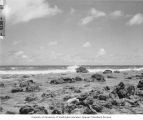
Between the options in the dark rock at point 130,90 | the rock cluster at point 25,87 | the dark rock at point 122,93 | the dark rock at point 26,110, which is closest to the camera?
the dark rock at point 26,110

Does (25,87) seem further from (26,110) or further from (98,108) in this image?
(98,108)

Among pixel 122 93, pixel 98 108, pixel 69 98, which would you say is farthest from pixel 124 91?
pixel 69 98

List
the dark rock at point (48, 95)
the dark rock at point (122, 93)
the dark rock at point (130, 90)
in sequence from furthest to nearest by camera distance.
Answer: the dark rock at point (48, 95)
the dark rock at point (130, 90)
the dark rock at point (122, 93)

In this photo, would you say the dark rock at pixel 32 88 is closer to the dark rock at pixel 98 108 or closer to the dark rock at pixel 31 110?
the dark rock at pixel 31 110

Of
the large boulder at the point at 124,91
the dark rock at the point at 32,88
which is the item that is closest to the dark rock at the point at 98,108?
the large boulder at the point at 124,91

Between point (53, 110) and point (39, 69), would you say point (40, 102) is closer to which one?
point (53, 110)

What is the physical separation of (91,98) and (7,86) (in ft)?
8.94

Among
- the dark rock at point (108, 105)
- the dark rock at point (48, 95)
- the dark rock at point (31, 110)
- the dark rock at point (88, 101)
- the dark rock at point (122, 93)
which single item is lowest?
the dark rock at point (31, 110)

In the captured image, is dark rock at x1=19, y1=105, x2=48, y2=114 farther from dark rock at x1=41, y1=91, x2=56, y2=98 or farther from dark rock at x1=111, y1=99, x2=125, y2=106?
dark rock at x1=111, y1=99, x2=125, y2=106

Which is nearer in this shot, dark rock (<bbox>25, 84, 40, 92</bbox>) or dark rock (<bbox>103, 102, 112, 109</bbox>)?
dark rock (<bbox>103, 102, 112, 109</bbox>)

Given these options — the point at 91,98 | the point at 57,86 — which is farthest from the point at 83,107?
the point at 57,86

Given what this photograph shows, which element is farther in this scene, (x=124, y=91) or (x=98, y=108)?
(x=124, y=91)

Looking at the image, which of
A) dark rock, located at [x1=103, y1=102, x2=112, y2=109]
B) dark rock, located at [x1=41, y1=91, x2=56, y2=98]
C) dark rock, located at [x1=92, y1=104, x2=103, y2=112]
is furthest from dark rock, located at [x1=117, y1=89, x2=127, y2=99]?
dark rock, located at [x1=41, y1=91, x2=56, y2=98]

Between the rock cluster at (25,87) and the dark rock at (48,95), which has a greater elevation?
the rock cluster at (25,87)
